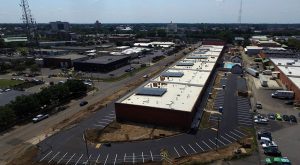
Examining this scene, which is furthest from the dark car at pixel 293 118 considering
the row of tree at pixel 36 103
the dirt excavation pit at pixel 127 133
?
the row of tree at pixel 36 103

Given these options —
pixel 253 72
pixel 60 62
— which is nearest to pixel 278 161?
pixel 253 72

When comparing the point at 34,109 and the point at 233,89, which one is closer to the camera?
the point at 34,109

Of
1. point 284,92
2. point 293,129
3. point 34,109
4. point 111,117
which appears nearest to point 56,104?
point 34,109

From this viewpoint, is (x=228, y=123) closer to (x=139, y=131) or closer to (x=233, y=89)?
(x=139, y=131)

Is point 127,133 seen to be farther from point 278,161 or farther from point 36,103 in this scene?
point 278,161

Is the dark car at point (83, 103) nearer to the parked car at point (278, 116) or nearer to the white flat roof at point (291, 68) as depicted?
the parked car at point (278, 116)

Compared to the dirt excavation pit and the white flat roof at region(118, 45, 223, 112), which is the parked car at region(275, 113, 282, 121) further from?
the dirt excavation pit

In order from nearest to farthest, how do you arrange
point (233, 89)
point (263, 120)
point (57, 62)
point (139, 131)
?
point (139, 131), point (263, 120), point (233, 89), point (57, 62)
